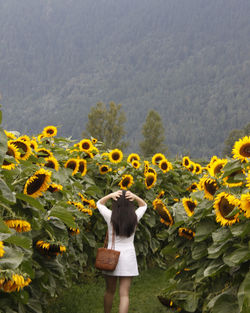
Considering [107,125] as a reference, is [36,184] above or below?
below

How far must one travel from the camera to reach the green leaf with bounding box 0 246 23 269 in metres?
1.68

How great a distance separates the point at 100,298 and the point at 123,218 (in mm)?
2058

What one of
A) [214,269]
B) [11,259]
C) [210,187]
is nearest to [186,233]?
[210,187]

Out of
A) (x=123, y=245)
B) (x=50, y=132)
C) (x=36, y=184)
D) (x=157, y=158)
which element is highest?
(x=157, y=158)

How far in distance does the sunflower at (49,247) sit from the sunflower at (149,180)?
4.29 m

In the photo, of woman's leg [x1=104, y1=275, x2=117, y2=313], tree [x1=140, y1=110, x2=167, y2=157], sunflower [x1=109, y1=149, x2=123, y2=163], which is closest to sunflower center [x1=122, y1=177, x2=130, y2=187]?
sunflower [x1=109, y1=149, x2=123, y2=163]

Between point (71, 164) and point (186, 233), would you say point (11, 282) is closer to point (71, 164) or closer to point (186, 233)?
point (186, 233)

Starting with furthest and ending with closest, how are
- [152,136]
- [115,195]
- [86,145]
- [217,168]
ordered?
1. [152,136]
2. [86,145]
3. [115,195]
4. [217,168]

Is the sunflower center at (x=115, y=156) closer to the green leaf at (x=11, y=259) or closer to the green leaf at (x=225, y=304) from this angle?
the green leaf at (x=225, y=304)

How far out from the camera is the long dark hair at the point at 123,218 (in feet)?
15.5

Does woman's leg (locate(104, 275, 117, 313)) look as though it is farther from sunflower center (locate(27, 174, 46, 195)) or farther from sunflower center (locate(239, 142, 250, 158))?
sunflower center (locate(239, 142, 250, 158))

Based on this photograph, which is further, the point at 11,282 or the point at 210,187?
the point at 210,187

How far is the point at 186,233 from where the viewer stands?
3.74 metres

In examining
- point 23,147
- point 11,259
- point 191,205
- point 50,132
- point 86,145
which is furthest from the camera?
point 86,145
